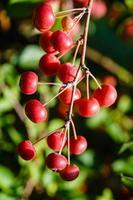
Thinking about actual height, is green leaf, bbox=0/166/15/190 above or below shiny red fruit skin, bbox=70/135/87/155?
below

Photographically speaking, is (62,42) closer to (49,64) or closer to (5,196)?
(49,64)

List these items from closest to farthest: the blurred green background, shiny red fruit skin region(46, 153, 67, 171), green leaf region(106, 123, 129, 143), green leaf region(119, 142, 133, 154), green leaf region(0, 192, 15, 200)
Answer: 1. shiny red fruit skin region(46, 153, 67, 171)
2. green leaf region(119, 142, 133, 154)
3. green leaf region(0, 192, 15, 200)
4. the blurred green background
5. green leaf region(106, 123, 129, 143)

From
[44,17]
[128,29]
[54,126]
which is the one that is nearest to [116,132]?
[54,126]

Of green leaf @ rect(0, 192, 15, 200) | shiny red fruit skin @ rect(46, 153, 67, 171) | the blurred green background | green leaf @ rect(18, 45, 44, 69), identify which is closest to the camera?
shiny red fruit skin @ rect(46, 153, 67, 171)

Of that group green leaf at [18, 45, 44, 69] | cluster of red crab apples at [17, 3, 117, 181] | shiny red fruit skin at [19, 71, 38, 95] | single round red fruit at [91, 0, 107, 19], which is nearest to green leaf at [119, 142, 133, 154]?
cluster of red crab apples at [17, 3, 117, 181]

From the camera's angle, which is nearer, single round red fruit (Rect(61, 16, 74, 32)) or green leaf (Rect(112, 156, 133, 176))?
single round red fruit (Rect(61, 16, 74, 32))

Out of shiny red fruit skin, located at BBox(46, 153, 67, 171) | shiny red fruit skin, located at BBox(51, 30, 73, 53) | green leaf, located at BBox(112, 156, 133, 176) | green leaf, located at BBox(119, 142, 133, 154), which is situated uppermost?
shiny red fruit skin, located at BBox(51, 30, 73, 53)

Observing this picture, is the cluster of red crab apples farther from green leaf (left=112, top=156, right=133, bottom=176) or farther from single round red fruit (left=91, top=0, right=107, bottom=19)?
single round red fruit (left=91, top=0, right=107, bottom=19)

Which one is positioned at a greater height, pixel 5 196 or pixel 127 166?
pixel 127 166
